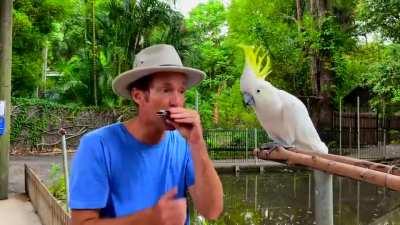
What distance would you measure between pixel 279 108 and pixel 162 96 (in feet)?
8.18

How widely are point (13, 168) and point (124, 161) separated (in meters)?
9.68

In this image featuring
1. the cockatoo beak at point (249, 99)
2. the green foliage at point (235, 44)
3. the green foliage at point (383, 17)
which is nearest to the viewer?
the cockatoo beak at point (249, 99)

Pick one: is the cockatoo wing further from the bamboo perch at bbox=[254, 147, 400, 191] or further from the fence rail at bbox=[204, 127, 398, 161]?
the fence rail at bbox=[204, 127, 398, 161]

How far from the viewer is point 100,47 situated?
56.6 ft

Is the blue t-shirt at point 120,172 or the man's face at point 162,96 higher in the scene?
the man's face at point 162,96

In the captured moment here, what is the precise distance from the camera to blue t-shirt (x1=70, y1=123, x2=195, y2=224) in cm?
120

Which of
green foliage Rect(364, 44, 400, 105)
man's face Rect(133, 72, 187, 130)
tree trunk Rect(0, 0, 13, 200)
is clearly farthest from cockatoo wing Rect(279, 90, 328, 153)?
green foliage Rect(364, 44, 400, 105)

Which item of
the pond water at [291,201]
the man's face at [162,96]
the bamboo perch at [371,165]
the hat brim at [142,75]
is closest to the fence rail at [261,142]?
the pond water at [291,201]

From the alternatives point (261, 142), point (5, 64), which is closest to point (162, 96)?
point (5, 64)

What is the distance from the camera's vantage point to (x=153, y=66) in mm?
1278

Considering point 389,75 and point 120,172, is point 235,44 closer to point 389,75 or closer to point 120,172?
point 389,75

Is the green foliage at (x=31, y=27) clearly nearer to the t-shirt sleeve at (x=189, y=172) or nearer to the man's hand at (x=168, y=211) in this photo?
the t-shirt sleeve at (x=189, y=172)

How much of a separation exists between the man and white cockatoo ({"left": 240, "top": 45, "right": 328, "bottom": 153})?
2.26 meters

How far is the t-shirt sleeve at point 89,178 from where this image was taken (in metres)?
1.18
